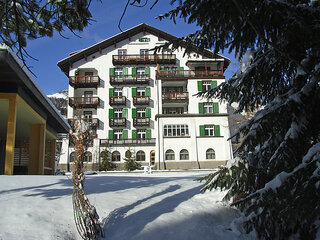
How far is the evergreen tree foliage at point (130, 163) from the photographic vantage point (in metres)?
29.4

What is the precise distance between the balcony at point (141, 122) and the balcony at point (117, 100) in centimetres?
267

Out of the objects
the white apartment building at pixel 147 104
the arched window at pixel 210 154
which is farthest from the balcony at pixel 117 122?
the arched window at pixel 210 154

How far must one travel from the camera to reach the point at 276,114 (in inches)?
144

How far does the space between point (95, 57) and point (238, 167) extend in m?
33.2

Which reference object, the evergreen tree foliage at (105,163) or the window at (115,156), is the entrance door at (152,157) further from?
the evergreen tree foliage at (105,163)

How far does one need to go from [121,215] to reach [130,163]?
964 inches

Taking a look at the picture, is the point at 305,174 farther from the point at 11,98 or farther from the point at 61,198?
the point at 11,98

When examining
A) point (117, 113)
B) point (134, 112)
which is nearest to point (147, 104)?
point (134, 112)

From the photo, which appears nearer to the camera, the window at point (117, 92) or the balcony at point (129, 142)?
the balcony at point (129, 142)

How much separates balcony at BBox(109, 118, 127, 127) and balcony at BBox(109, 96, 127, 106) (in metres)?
2.04

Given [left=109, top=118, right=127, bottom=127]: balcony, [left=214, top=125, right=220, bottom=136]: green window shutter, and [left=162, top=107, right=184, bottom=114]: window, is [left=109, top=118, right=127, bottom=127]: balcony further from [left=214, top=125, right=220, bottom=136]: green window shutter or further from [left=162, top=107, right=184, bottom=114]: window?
[left=214, top=125, right=220, bottom=136]: green window shutter

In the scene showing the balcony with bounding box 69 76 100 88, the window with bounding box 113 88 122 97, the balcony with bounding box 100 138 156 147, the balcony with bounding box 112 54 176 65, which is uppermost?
the balcony with bounding box 112 54 176 65

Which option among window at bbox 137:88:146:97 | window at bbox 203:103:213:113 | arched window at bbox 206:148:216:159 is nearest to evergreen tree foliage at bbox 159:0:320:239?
arched window at bbox 206:148:216:159

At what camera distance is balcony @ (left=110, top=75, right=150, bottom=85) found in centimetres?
3321
